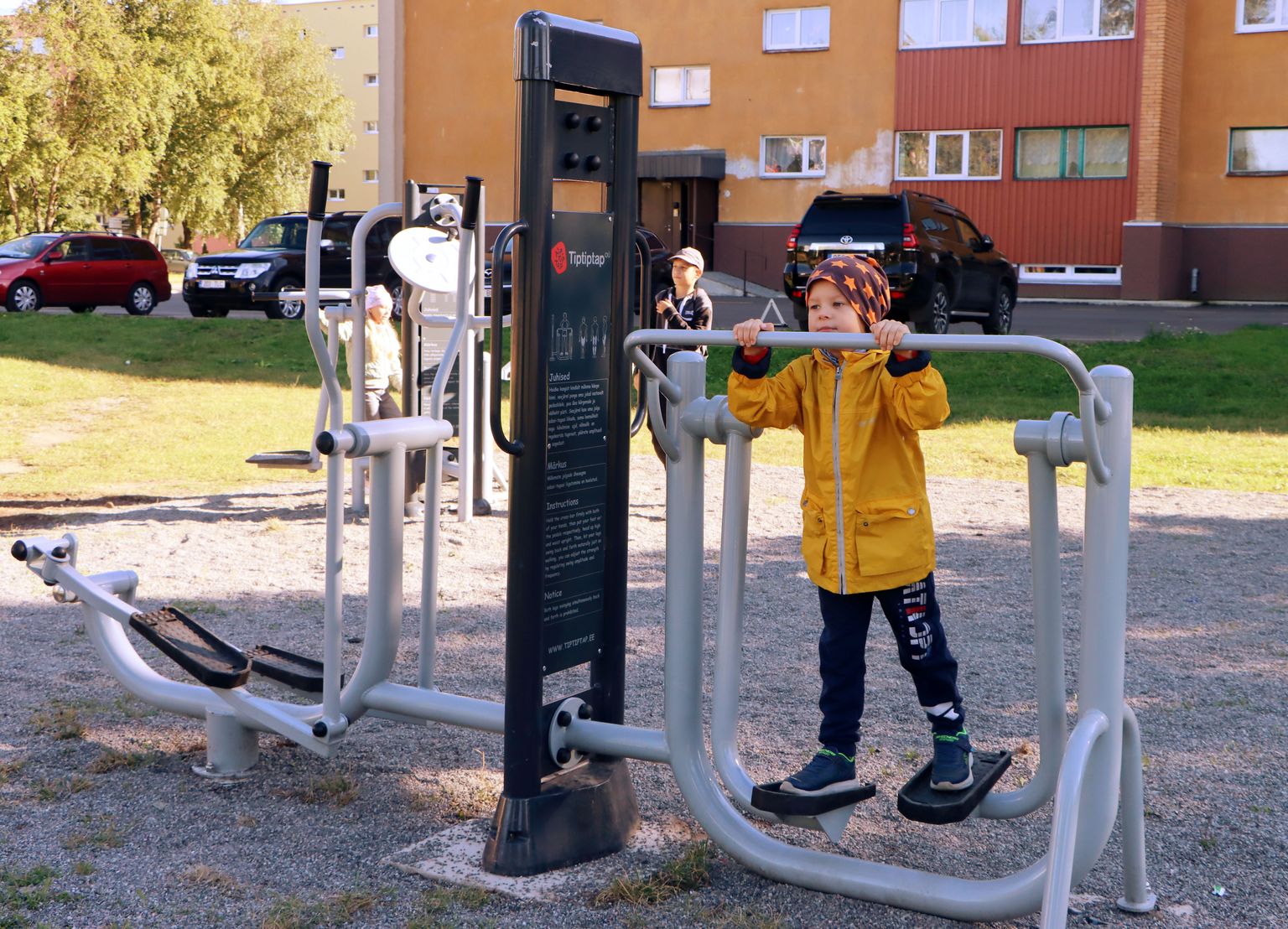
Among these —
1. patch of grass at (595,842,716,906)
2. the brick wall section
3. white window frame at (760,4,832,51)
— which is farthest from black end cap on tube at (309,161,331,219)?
white window frame at (760,4,832,51)

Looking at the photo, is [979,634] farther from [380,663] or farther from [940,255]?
[940,255]

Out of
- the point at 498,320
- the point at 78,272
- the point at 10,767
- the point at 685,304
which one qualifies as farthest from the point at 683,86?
the point at 498,320

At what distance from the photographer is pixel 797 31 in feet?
109

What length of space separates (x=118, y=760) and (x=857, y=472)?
2445mm

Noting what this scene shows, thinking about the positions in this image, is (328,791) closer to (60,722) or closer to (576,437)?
(60,722)

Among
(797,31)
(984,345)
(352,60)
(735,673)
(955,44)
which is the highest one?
(352,60)

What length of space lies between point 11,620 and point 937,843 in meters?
4.03

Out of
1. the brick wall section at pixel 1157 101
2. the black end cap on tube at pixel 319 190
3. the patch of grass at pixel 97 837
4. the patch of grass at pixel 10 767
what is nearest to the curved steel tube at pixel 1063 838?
the patch of grass at pixel 97 837

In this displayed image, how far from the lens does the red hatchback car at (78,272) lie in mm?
23734

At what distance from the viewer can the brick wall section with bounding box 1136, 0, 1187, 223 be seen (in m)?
29.6

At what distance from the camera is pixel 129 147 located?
1569 inches

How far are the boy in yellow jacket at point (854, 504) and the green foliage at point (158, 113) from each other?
36160 millimetres

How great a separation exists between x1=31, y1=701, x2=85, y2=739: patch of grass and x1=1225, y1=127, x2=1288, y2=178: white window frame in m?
30.0

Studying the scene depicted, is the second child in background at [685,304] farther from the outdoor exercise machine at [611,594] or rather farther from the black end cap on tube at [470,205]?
the outdoor exercise machine at [611,594]
